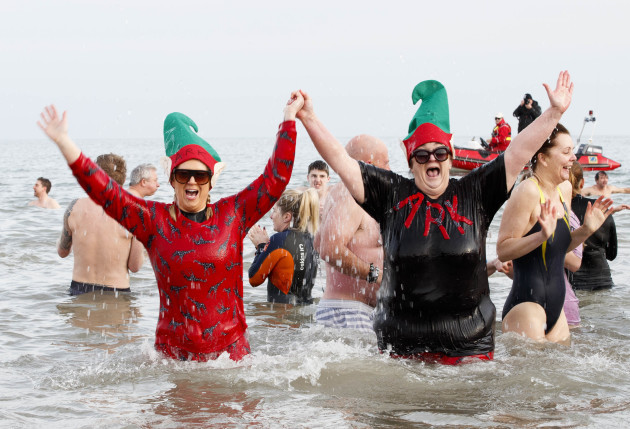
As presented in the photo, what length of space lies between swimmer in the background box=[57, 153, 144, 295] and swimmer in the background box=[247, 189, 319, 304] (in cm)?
139

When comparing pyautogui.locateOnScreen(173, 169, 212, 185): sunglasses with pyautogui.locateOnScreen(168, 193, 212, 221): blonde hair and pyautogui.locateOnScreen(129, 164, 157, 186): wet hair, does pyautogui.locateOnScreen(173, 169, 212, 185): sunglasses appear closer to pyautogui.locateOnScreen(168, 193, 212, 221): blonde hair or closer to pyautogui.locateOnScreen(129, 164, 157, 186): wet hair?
pyautogui.locateOnScreen(168, 193, 212, 221): blonde hair

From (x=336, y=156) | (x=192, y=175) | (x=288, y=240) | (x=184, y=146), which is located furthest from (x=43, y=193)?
(x=336, y=156)

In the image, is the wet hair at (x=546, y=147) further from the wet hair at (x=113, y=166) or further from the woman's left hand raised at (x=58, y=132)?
the wet hair at (x=113, y=166)

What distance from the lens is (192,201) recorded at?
453cm

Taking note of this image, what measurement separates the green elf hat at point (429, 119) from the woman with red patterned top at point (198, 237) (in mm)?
660

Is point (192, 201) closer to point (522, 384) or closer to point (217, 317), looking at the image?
point (217, 317)

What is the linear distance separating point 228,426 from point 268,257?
3.13 meters

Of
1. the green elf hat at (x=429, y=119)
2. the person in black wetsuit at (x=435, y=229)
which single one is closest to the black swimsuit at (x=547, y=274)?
the person in black wetsuit at (x=435, y=229)

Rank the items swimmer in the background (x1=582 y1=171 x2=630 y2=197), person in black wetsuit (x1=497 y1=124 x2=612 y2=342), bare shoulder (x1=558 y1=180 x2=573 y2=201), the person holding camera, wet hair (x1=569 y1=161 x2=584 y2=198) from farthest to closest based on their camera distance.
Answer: the person holding camera < swimmer in the background (x1=582 y1=171 x2=630 y2=197) < wet hair (x1=569 y1=161 x2=584 y2=198) < bare shoulder (x1=558 y1=180 x2=573 y2=201) < person in black wetsuit (x1=497 y1=124 x2=612 y2=342)

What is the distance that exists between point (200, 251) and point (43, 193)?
15537 mm

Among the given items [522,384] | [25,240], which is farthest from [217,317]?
[25,240]

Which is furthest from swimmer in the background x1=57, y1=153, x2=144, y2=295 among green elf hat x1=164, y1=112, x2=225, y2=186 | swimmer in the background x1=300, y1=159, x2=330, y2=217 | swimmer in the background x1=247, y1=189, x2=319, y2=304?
green elf hat x1=164, y1=112, x2=225, y2=186

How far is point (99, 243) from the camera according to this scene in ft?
26.5

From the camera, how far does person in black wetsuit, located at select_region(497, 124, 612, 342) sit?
5047 millimetres
